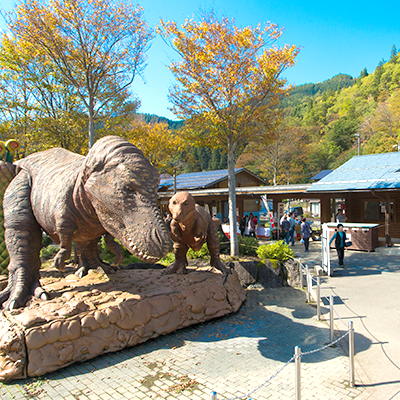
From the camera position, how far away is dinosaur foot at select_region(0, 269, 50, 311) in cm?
365

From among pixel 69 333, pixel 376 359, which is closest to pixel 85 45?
pixel 69 333

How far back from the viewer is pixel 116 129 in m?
12.5

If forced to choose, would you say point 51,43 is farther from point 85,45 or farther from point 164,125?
point 164,125

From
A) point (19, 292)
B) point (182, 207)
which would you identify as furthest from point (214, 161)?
point (19, 292)

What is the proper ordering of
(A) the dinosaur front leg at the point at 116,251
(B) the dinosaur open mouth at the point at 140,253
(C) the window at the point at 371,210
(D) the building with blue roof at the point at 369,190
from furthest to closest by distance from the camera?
(C) the window at the point at 371,210
(D) the building with blue roof at the point at 369,190
(A) the dinosaur front leg at the point at 116,251
(B) the dinosaur open mouth at the point at 140,253

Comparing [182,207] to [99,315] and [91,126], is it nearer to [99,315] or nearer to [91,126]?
[99,315]

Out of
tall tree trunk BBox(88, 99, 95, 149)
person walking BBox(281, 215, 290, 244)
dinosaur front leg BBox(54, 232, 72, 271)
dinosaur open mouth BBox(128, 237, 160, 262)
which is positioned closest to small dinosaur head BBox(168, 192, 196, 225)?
dinosaur front leg BBox(54, 232, 72, 271)

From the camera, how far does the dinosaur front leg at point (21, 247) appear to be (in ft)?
12.3

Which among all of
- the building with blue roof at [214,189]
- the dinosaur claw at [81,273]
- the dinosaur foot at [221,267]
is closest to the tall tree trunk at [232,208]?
the dinosaur foot at [221,267]

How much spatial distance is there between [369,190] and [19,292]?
13.2 metres

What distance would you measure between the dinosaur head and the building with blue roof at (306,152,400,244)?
1220 cm

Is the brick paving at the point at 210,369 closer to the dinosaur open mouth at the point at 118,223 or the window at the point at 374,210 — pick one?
the dinosaur open mouth at the point at 118,223

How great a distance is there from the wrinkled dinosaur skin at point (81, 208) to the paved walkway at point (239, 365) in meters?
Answer: 1.13

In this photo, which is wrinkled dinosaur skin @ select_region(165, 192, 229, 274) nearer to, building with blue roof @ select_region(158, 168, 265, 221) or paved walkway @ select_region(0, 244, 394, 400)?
paved walkway @ select_region(0, 244, 394, 400)
